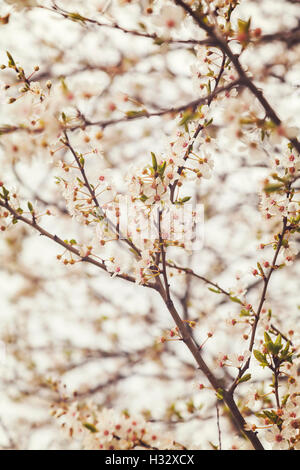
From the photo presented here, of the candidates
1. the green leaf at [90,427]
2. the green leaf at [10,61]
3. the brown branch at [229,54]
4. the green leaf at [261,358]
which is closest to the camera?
the brown branch at [229,54]

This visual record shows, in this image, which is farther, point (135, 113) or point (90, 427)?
point (90, 427)

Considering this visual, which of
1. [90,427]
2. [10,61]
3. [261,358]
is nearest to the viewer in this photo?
[10,61]

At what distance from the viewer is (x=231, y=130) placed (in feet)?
3.84

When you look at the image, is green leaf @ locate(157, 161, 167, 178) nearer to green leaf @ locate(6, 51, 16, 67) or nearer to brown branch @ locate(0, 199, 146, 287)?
brown branch @ locate(0, 199, 146, 287)

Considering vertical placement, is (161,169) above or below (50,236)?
above

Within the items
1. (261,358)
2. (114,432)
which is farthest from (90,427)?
(261,358)

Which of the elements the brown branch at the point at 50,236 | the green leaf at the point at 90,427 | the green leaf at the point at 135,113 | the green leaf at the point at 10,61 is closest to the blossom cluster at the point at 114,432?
the green leaf at the point at 90,427

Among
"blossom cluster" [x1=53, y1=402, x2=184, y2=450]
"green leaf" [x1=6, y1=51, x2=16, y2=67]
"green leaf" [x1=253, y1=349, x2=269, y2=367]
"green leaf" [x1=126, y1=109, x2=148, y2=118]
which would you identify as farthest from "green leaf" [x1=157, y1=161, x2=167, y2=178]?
"blossom cluster" [x1=53, y1=402, x2=184, y2=450]

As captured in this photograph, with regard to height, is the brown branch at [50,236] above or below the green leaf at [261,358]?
above

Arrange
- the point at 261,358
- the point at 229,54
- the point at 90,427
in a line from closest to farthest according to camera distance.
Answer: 1. the point at 229,54
2. the point at 261,358
3. the point at 90,427

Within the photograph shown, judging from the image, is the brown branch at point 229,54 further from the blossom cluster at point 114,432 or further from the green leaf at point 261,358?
the blossom cluster at point 114,432

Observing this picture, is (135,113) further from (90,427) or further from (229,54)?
(90,427)
